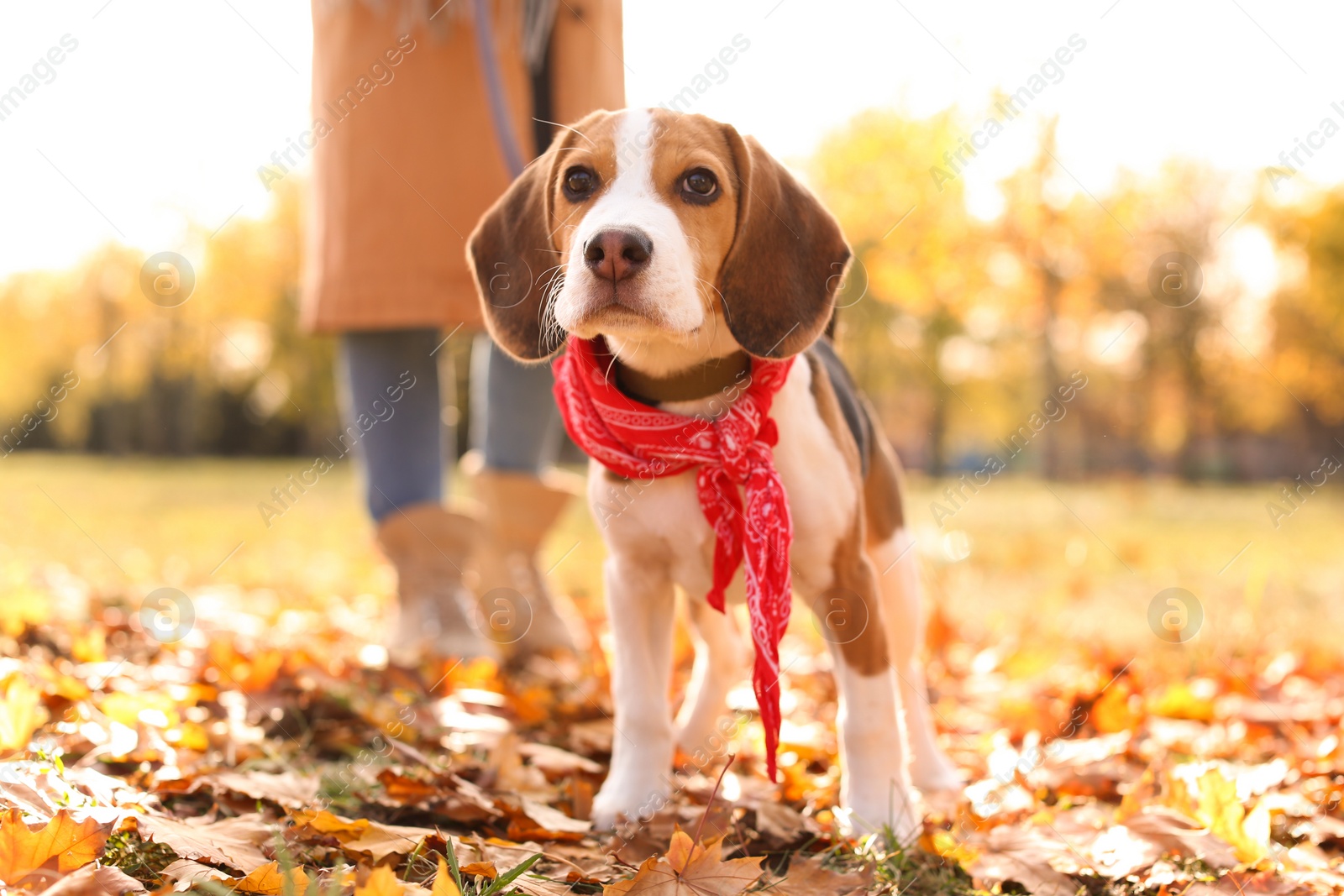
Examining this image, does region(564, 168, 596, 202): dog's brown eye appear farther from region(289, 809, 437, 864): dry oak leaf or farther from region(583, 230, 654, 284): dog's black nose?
region(289, 809, 437, 864): dry oak leaf

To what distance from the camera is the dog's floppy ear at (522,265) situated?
260cm

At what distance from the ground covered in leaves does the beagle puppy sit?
21 cm

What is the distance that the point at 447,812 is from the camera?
2.30 meters

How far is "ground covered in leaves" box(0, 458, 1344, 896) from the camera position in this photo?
192cm

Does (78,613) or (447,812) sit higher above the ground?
(78,613)

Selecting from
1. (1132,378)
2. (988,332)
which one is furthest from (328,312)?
(1132,378)

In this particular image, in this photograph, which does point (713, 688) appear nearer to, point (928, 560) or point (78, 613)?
point (78, 613)

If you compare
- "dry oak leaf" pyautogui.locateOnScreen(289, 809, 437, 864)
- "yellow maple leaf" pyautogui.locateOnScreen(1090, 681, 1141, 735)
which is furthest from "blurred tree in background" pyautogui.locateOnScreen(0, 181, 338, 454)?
"dry oak leaf" pyautogui.locateOnScreen(289, 809, 437, 864)

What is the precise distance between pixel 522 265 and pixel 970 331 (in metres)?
22.2

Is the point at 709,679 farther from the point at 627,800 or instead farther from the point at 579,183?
the point at 579,183

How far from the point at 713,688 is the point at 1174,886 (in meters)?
1.37

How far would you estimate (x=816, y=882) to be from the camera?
2.00 metres

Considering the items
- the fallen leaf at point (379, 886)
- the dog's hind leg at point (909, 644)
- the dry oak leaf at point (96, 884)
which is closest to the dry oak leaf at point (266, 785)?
the dry oak leaf at point (96, 884)

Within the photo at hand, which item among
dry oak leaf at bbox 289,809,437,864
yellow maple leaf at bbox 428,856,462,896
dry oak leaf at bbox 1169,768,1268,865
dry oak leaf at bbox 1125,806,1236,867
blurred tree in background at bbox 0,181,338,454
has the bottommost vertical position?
dry oak leaf at bbox 289,809,437,864
